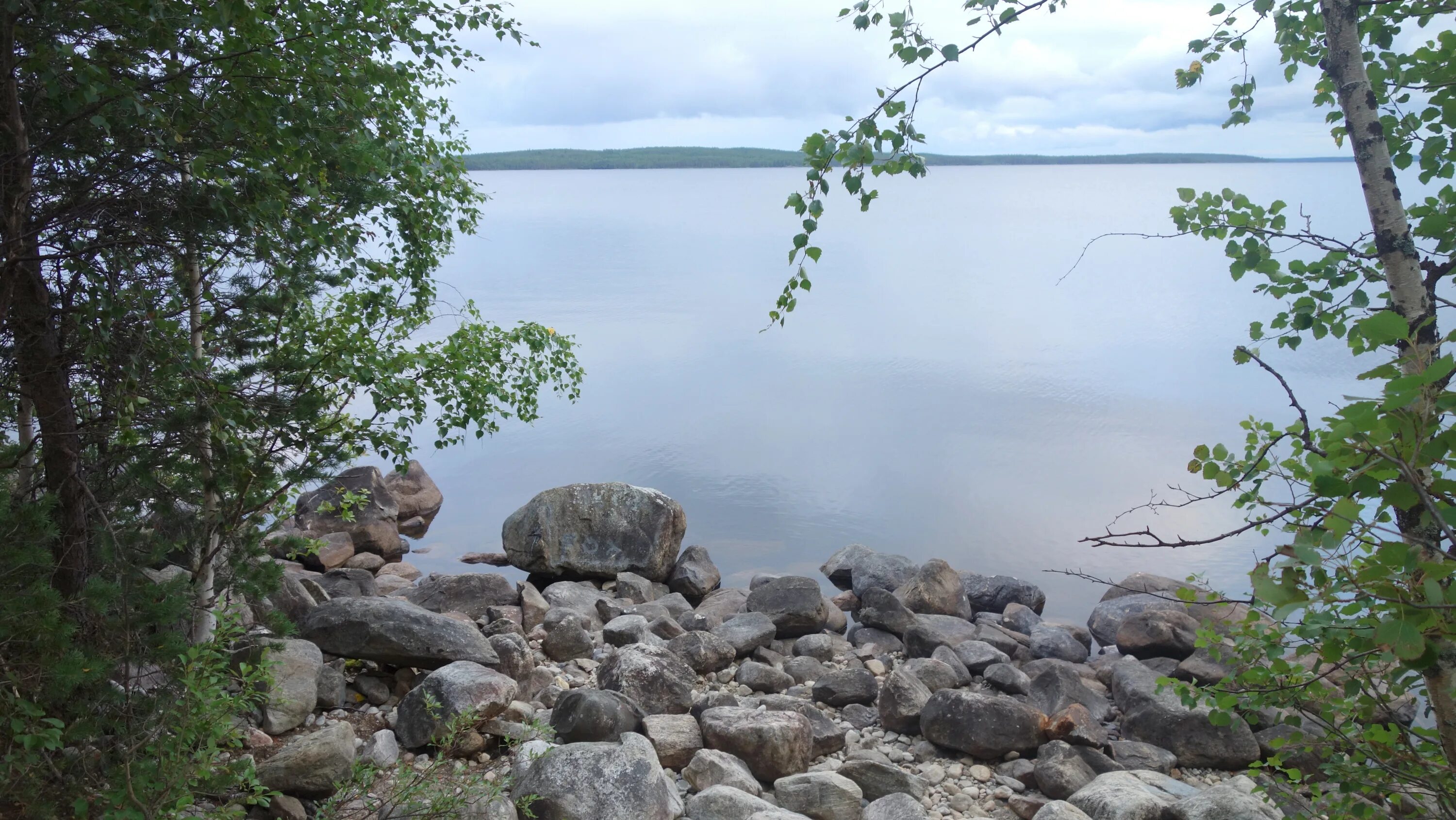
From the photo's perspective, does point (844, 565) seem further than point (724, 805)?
Yes

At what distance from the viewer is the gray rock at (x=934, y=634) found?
9500 mm

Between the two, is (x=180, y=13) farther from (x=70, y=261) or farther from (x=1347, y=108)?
(x=1347, y=108)

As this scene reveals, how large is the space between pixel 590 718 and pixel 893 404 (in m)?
15.4

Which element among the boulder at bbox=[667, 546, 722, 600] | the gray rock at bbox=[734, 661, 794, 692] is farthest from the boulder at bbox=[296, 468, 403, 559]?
the gray rock at bbox=[734, 661, 794, 692]

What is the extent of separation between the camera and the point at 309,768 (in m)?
5.02

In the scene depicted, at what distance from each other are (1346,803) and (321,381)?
19.4ft

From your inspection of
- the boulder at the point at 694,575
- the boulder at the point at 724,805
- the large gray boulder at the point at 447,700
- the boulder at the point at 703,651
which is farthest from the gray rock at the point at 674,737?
the boulder at the point at 694,575

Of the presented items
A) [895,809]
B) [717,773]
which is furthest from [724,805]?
[895,809]

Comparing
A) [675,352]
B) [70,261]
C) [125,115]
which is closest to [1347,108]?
[125,115]

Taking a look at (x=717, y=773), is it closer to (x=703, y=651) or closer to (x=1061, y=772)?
(x=1061, y=772)

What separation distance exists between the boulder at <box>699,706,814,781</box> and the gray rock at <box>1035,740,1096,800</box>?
5.55ft

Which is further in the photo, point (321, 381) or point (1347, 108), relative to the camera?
point (321, 381)

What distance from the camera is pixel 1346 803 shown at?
11.4 ft

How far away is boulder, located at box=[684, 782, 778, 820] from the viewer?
212 inches
